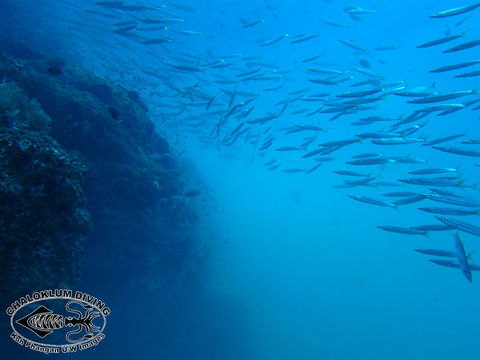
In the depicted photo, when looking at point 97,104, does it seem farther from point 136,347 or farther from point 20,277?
point 136,347

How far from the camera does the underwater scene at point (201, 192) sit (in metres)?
3.78

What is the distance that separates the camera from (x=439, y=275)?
3716 centimetres

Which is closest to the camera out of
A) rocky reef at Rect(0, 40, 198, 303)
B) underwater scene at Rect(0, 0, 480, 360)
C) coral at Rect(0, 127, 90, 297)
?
coral at Rect(0, 127, 90, 297)

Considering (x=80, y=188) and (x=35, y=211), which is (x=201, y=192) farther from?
(x=35, y=211)

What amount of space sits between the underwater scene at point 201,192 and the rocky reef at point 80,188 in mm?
31

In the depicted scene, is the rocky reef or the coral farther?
the rocky reef

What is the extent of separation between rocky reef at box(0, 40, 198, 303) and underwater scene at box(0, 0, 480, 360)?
31mm

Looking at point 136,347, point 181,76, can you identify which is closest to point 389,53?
point 181,76

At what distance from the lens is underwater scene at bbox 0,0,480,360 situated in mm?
3779

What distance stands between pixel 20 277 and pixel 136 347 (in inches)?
324

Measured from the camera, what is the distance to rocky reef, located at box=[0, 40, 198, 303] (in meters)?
3.21

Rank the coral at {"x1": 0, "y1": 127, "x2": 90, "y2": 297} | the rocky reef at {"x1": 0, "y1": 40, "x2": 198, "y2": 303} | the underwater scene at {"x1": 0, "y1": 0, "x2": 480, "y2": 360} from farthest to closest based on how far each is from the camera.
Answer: the underwater scene at {"x1": 0, "y1": 0, "x2": 480, "y2": 360}, the rocky reef at {"x1": 0, "y1": 40, "x2": 198, "y2": 303}, the coral at {"x1": 0, "y1": 127, "x2": 90, "y2": 297}

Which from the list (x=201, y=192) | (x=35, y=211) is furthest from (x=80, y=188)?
(x=201, y=192)

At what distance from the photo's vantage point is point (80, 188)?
13.0 ft
